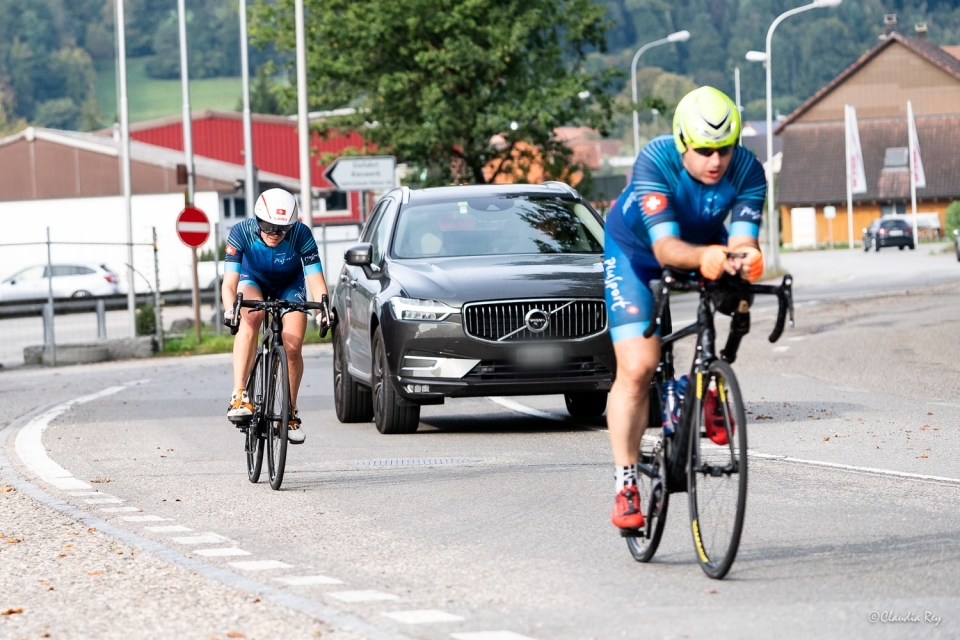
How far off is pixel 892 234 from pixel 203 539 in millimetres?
68716

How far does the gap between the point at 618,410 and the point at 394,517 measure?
208 cm

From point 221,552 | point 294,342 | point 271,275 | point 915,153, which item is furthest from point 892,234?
point 221,552

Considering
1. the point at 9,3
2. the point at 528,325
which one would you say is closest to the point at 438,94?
the point at 528,325

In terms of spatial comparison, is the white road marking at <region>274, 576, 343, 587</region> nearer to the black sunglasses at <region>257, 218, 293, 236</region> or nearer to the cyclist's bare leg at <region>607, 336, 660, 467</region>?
the cyclist's bare leg at <region>607, 336, 660, 467</region>

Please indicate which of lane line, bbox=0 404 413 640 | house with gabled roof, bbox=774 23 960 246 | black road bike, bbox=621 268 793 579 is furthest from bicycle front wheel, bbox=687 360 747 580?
house with gabled roof, bbox=774 23 960 246

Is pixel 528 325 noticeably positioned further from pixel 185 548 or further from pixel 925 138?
pixel 925 138

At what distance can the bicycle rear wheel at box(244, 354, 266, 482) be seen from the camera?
33.5 ft

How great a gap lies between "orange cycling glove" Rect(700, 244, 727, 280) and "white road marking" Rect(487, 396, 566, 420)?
25.4 ft

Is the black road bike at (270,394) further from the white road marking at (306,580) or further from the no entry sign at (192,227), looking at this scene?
the no entry sign at (192,227)

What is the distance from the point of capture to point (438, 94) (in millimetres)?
39625

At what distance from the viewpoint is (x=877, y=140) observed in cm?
10375

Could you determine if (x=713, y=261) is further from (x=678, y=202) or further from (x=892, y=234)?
(x=892, y=234)

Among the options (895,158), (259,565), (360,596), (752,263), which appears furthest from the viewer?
(895,158)
